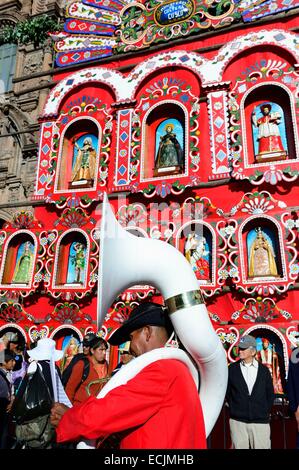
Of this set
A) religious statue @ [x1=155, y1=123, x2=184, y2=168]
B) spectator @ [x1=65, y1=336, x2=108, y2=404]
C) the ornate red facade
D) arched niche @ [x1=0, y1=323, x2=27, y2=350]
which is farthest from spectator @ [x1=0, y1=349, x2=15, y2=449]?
religious statue @ [x1=155, y1=123, x2=184, y2=168]

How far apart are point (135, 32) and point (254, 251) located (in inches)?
251

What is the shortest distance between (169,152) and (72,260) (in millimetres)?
3249

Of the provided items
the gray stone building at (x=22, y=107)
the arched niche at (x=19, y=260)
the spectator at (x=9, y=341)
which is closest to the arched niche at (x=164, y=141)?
the gray stone building at (x=22, y=107)

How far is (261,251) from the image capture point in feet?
23.4

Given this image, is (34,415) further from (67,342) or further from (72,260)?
(72,260)

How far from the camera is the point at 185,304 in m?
2.08

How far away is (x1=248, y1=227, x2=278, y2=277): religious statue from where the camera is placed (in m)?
6.90

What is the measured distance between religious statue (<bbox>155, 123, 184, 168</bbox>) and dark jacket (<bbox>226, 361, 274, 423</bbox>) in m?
4.89

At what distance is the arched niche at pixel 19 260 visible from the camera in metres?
8.72

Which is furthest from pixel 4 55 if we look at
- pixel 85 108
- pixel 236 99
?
pixel 236 99

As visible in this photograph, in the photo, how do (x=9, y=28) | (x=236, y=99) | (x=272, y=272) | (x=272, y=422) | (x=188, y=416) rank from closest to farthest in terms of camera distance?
(x=188, y=416) < (x=272, y=422) < (x=272, y=272) < (x=236, y=99) < (x=9, y=28)

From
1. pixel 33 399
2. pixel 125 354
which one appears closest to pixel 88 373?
pixel 33 399

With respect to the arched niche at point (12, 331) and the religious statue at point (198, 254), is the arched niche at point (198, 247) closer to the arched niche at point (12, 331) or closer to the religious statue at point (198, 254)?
the religious statue at point (198, 254)
